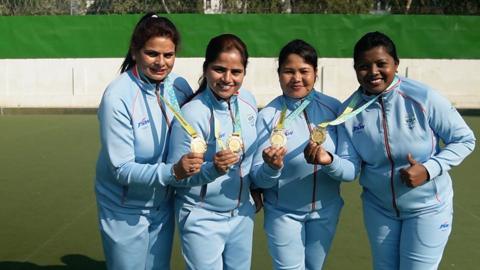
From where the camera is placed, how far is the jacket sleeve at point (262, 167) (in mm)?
2841

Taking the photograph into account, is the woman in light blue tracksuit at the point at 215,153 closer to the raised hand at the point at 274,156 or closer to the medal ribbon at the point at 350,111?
the raised hand at the point at 274,156

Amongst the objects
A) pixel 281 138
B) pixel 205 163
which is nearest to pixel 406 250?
pixel 281 138

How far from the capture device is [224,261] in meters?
3.01

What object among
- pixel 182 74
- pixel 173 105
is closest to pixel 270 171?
pixel 173 105

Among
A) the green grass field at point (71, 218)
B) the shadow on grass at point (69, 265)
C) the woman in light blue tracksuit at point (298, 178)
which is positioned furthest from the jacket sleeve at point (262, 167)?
the shadow on grass at point (69, 265)

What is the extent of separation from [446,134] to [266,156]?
0.92m

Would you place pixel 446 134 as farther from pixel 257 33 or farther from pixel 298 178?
pixel 257 33

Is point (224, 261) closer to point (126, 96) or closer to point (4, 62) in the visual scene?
point (126, 96)

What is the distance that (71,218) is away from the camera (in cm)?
531

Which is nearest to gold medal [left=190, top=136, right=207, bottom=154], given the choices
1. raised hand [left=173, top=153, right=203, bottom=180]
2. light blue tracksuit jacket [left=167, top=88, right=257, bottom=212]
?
raised hand [left=173, top=153, right=203, bottom=180]

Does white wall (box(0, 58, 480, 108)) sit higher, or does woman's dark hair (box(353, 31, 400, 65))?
woman's dark hair (box(353, 31, 400, 65))

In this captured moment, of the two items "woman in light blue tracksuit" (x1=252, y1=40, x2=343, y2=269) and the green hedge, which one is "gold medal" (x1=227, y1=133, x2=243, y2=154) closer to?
"woman in light blue tracksuit" (x1=252, y1=40, x2=343, y2=269)

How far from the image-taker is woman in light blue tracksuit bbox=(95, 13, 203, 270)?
2727 mm

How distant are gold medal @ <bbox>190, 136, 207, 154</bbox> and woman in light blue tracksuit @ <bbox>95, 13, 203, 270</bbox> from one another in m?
0.07
